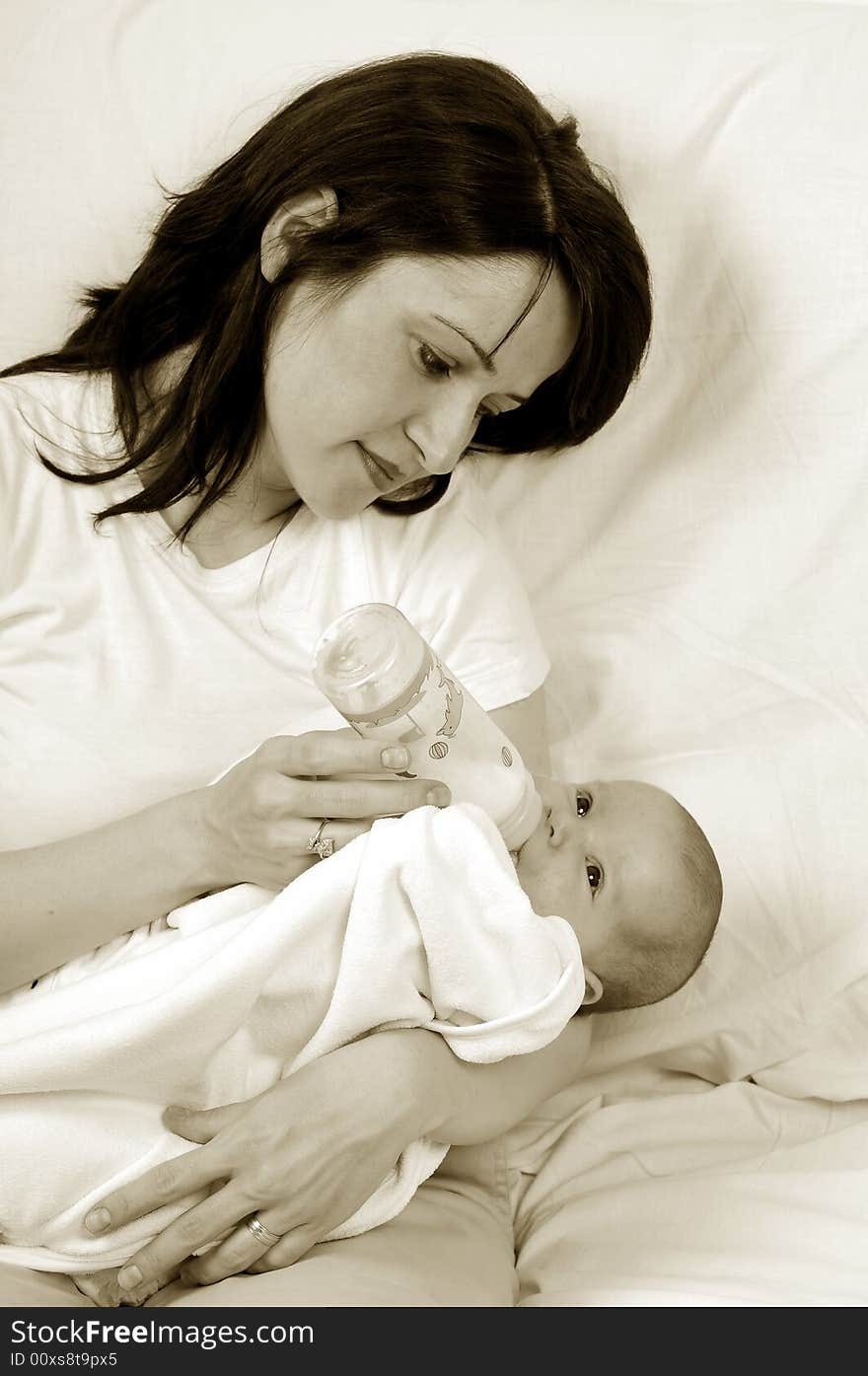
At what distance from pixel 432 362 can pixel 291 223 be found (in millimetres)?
213

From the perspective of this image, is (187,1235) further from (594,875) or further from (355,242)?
(355,242)

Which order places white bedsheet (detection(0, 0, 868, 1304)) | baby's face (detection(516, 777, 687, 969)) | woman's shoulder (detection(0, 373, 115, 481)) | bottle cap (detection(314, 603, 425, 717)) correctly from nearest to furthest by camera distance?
bottle cap (detection(314, 603, 425, 717)) → baby's face (detection(516, 777, 687, 969)) → woman's shoulder (detection(0, 373, 115, 481)) → white bedsheet (detection(0, 0, 868, 1304))

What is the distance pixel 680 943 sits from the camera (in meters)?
1.46

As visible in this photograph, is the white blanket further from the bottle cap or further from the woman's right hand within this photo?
the bottle cap

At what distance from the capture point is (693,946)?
1472 millimetres

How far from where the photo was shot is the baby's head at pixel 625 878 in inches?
55.2

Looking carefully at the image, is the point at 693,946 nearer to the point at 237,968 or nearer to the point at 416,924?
the point at 416,924

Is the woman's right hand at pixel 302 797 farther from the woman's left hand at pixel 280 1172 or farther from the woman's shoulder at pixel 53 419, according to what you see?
the woman's shoulder at pixel 53 419

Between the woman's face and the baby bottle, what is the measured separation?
23cm

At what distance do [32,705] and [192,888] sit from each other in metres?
0.30

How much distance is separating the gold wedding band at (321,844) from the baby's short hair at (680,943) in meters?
0.35

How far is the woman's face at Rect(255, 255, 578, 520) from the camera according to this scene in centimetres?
130

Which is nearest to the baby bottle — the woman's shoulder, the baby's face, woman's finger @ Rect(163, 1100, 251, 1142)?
the baby's face

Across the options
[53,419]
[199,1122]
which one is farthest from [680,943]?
[53,419]
